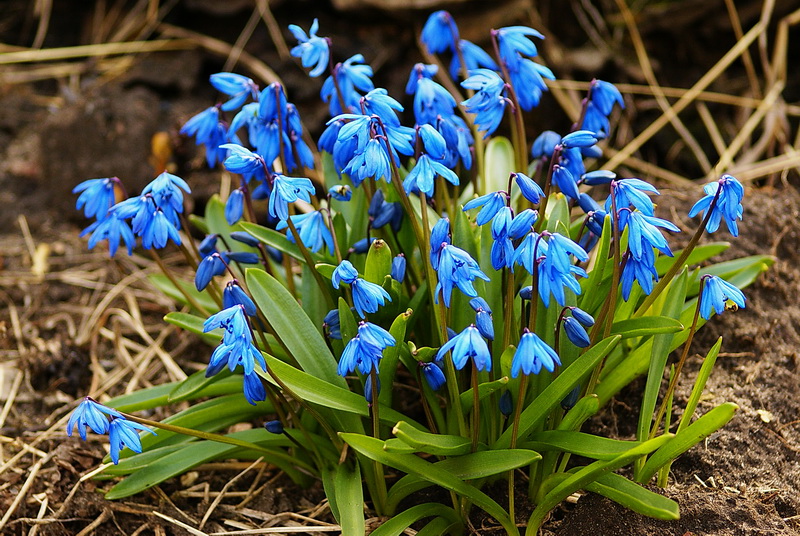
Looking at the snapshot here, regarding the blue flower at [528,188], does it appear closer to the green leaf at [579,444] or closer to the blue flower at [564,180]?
the blue flower at [564,180]

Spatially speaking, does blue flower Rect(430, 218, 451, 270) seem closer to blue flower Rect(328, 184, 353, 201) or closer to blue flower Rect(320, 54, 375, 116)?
blue flower Rect(328, 184, 353, 201)

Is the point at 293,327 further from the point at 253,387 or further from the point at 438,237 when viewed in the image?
the point at 438,237

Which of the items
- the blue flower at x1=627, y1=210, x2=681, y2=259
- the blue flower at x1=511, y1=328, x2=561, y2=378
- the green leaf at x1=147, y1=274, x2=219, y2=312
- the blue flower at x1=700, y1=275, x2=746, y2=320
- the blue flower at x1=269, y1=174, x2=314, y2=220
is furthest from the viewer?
the green leaf at x1=147, y1=274, x2=219, y2=312

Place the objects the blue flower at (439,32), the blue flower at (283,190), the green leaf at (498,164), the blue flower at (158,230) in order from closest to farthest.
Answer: the blue flower at (283,190) → the blue flower at (158,230) → the blue flower at (439,32) → the green leaf at (498,164)

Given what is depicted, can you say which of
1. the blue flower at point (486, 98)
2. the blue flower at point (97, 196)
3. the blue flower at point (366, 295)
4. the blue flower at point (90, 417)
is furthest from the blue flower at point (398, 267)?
the blue flower at point (97, 196)

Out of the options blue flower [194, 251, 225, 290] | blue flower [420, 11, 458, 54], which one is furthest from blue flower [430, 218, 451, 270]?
blue flower [420, 11, 458, 54]

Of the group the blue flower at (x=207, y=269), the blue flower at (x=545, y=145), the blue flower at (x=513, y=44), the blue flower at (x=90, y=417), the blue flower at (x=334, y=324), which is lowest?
the blue flower at (x=90, y=417)

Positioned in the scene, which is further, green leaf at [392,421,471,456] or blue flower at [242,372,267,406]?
blue flower at [242,372,267,406]
